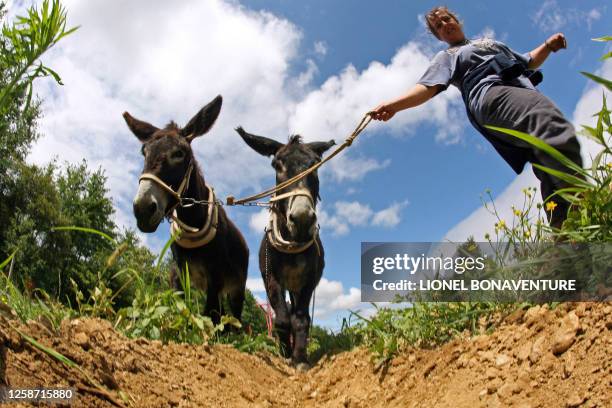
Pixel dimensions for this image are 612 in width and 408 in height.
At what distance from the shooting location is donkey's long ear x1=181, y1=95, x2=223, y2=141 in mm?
5852

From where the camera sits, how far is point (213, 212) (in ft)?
18.3

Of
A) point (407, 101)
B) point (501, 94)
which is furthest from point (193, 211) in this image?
point (501, 94)

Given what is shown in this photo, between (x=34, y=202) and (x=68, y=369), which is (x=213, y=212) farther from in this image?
(x=34, y=202)

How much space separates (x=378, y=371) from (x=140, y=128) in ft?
13.2

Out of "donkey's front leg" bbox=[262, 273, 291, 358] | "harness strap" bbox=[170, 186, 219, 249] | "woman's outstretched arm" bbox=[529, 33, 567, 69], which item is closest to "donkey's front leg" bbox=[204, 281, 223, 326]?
"harness strap" bbox=[170, 186, 219, 249]

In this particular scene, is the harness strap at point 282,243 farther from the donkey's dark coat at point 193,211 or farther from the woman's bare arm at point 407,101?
the woman's bare arm at point 407,101

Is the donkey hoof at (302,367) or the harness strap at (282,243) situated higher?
the harness strap at (282,243)

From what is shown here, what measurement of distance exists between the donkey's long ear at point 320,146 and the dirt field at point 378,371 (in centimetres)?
321

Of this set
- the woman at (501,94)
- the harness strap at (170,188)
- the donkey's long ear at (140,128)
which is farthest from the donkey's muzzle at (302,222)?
the donkey's long ear at (140,128)

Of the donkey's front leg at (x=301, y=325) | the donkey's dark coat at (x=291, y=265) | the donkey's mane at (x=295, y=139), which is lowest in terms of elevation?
the donkey's front leg at (x=301, y=325)

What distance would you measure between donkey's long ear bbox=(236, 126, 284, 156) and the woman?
2.56m

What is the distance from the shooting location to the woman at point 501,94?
9.63 ft

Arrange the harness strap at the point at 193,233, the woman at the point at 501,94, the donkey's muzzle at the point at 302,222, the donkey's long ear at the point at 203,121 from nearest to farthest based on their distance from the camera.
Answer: the woman at the point at 501,94, the donkey's muzzle at the point at 302,222, the harness strap at the point at 193,233, the donkey's long ear at the point at 203,121

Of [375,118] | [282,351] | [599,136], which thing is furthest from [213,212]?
[599,136]
